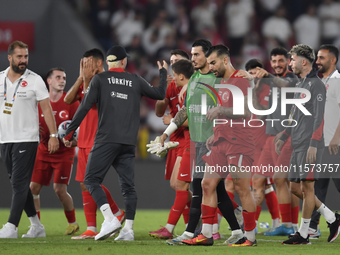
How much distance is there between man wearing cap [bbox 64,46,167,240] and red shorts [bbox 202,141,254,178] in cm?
100

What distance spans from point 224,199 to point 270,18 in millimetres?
9900

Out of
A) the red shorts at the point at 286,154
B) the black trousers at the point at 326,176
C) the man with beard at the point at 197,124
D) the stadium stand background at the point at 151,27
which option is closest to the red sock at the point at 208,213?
the man with beard at the point at 197,124

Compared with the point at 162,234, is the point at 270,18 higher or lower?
higher

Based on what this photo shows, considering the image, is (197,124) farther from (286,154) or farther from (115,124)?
(286,154)

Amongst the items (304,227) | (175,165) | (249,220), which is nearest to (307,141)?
(304,227)

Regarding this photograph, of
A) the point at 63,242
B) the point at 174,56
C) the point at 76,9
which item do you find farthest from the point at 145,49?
the point at 63,242

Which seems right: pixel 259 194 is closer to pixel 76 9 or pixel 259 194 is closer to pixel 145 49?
pixel 145 49

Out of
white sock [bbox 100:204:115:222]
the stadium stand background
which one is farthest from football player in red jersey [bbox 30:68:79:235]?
the stadium stand background

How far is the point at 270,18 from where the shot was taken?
14570 mm

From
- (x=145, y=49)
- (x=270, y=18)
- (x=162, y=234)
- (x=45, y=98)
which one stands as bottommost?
(x=162, y=234)

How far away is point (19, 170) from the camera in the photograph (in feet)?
21.1

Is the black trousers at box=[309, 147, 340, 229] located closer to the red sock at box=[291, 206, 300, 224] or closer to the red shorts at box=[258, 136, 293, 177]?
the red sock at box=[291, 206, 300, 224]

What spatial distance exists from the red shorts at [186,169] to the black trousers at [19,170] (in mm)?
1836

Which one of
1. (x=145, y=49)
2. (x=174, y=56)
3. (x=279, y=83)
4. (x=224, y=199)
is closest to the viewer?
(x=224, y=199)
